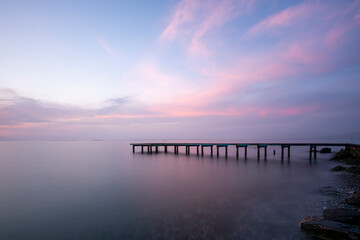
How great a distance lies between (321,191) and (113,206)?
1378 centimetres

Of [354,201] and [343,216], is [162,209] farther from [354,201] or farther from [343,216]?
[354,201]

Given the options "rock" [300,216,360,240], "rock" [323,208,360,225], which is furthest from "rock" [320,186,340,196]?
"rock" [300,216,360,240]

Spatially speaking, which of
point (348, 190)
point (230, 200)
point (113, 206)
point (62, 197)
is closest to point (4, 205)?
point (62, 197)

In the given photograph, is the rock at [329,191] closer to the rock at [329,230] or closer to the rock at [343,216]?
the rock at [343,216]

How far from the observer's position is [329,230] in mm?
6539

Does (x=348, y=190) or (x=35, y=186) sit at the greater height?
(x=348, y=190)

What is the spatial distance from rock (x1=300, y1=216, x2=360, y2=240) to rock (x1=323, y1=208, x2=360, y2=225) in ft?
2.62

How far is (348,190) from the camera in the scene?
494 inches

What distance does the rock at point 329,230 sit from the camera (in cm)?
617

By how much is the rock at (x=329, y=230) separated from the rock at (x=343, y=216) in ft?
2.62

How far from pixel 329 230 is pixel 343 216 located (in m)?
1.72

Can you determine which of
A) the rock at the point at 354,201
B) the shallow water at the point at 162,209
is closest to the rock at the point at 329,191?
the shallow water at the point at 162,209

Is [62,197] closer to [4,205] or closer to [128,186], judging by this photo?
[4,205]

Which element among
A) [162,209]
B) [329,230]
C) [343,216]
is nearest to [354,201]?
[343,216]
